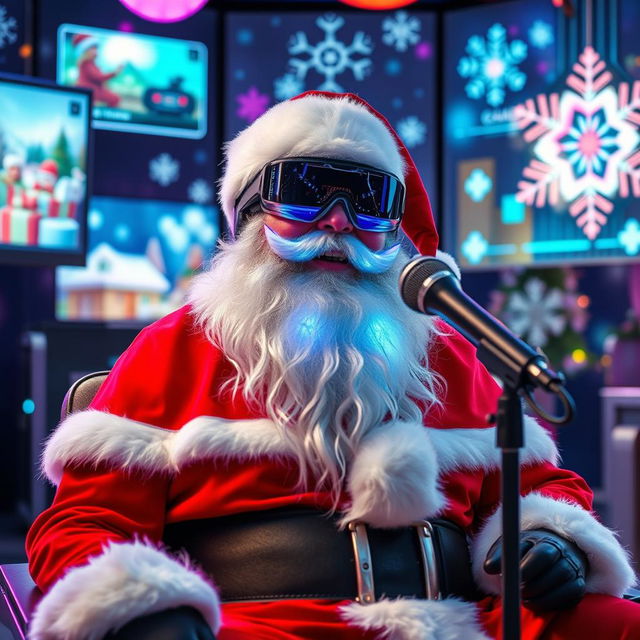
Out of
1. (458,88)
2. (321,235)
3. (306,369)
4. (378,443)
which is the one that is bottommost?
(378,443)

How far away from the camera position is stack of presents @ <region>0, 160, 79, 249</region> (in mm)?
4309

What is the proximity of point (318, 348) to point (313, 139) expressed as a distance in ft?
1.36

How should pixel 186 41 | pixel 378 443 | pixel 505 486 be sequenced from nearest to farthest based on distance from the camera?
1. pixel 505 486
2. pixel 378 443
3. pixel 186 41

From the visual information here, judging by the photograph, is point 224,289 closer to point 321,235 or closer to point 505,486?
point 321,235

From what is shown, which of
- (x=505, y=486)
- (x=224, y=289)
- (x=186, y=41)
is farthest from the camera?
(x=186, y=41)

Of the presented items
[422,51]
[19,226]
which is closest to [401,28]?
[422,51]

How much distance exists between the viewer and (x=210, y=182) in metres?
5.60

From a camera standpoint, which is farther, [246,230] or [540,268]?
[540,268]

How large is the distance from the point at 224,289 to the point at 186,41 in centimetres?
409

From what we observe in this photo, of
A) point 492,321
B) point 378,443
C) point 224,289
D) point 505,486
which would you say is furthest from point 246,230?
point 505,486

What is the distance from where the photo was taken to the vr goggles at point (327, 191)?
1680 millimetres

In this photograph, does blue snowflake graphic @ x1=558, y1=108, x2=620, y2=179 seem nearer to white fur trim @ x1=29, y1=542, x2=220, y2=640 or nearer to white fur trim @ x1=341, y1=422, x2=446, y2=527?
white fur trim @ x1=341, y1=422, x2=446, y2=527

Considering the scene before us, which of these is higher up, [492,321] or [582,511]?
[492,321]

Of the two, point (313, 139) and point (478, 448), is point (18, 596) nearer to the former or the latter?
point (478, 448)
